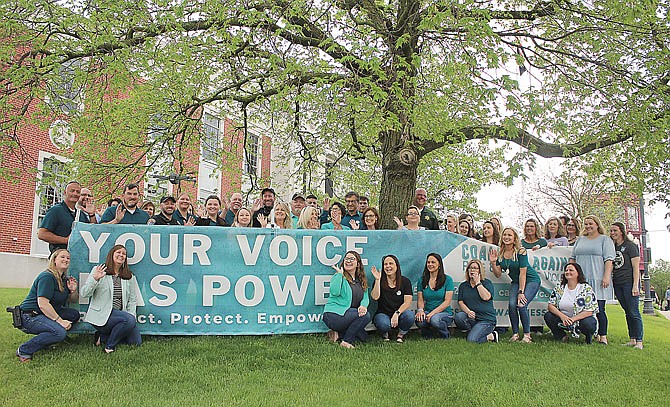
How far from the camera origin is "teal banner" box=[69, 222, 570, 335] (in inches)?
316

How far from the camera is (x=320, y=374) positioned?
6672 mm

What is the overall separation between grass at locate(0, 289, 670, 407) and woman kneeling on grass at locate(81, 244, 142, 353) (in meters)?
0.19

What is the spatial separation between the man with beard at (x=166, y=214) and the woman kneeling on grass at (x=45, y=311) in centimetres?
167

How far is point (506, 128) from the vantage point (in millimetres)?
8672

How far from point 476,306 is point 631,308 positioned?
7.76 ft

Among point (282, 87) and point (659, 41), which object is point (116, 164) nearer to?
point (282, 87)

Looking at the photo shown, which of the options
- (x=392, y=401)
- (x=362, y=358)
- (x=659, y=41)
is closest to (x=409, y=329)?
(x=362, y=358)

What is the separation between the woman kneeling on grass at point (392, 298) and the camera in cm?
829

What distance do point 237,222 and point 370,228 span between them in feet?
6.71

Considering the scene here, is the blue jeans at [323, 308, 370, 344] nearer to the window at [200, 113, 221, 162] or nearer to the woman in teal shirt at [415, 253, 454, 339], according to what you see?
the woman in teal shirt at [415, 253, 454, 339]

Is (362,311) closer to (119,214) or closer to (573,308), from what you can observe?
(573,308)

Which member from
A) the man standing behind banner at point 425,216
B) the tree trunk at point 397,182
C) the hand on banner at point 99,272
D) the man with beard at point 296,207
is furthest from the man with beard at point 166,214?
the tree trunk at point 397,182

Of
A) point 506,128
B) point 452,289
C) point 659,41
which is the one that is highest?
point 659,41

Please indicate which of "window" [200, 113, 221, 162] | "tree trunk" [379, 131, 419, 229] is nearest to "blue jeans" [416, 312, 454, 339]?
"tree trunk" [379, 131, 419, 229]
